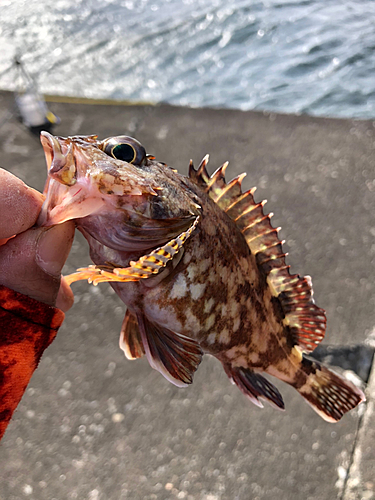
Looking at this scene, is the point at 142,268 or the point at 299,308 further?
the point at 299,308

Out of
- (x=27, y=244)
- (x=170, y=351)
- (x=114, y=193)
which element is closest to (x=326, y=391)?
(x=170, y=351)

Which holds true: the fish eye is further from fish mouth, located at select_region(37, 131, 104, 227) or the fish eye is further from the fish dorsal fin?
the fish dorsal fin

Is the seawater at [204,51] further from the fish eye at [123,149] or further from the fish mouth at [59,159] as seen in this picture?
the fish mouth at [59,159]

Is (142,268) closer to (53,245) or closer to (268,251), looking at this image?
(53,245)

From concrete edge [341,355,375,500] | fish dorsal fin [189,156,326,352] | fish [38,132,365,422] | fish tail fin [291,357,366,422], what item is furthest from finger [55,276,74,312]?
concrete edge [341,355,375,500]

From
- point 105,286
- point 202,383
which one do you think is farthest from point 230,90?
point 202,383

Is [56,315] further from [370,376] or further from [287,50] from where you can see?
[287,50]

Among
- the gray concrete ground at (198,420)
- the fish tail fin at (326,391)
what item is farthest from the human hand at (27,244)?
the gray concrete ground at (198,420)
